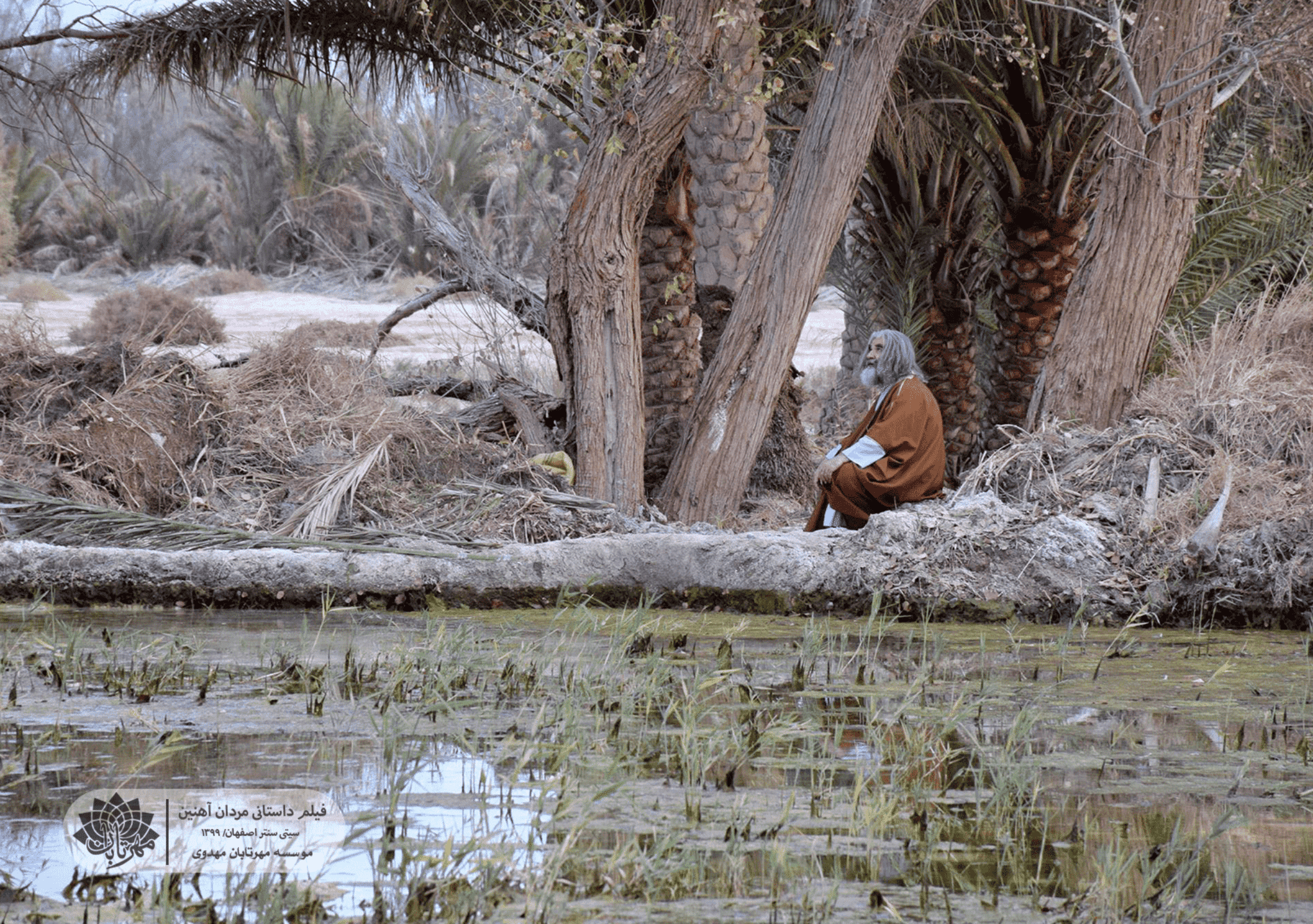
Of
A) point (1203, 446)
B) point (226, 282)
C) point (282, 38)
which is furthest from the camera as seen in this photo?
point (226, 282)

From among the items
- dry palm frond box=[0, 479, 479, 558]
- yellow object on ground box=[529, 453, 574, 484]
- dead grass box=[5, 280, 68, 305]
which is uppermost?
dead grass box=[5, 280, 68, 305]

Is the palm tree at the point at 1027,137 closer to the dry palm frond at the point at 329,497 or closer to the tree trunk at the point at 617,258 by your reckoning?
the tree trunk at the point at 617,258

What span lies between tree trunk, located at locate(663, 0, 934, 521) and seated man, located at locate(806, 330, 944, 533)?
2.78 ft

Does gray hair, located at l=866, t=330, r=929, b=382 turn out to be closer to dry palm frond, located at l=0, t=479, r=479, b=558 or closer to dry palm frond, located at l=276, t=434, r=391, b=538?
dry palm frond, located at l=0, t=479, r=479, b=558

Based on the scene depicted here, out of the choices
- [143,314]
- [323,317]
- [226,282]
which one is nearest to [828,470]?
[143,314]

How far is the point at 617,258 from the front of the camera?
7797mm

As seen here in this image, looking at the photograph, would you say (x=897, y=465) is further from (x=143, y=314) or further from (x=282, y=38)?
(x=143, y=314)

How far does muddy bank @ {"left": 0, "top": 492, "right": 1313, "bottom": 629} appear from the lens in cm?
573

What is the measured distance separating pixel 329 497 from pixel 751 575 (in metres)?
2.44

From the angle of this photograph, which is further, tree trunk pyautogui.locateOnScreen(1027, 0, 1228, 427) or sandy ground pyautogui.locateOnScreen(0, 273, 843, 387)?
sandy ground pyautogui.locateOnScreen(0, 273, 843, 387)

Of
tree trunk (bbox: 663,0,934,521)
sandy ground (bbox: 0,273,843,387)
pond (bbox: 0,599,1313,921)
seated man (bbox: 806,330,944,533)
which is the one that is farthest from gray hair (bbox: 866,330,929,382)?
sandy ground (bbox: 0,273,843,387)

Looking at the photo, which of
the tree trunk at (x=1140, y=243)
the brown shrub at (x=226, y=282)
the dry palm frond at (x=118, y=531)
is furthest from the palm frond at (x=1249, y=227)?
the brown shrub at (x=226, y=282)

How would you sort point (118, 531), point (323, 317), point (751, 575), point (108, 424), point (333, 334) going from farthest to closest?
1. point (323, 317)
2. point (333, 334)
3. point (108, 424)
4. point (118, 531)
5. point (751, 575)

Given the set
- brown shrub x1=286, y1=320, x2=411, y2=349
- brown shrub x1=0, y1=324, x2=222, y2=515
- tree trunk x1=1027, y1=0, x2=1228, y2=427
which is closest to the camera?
tree trunk x1=1027, y1=0, x2=1228, y2=427
